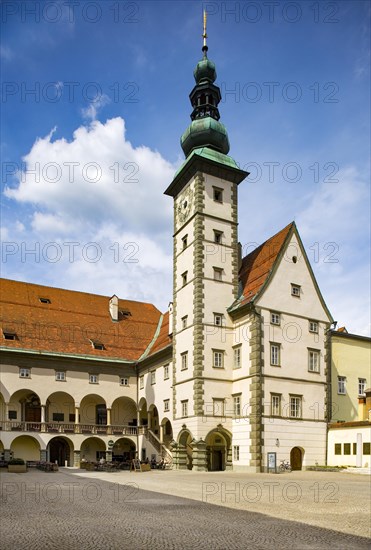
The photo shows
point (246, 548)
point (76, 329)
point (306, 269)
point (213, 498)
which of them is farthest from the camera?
point (76, 329)

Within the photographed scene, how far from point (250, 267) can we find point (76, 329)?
1840 cm

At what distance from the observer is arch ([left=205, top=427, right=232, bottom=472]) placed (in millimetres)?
37000

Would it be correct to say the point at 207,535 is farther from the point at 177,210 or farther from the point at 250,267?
the point at 177,210

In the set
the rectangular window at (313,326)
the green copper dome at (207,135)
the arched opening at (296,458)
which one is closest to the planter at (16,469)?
the arched opening at (296,458)

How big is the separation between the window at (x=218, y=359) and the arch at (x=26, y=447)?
1647 cm

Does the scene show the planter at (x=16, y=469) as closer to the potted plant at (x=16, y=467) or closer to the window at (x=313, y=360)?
the potted plant at (x=16, y=467)

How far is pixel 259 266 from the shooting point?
132 feet

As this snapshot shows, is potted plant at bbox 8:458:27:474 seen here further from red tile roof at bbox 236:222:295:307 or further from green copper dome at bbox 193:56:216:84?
green copper dome at bbox 193:56:216:84

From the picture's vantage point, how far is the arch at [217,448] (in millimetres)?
37000

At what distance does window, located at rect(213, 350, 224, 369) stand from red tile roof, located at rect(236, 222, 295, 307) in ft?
11.7

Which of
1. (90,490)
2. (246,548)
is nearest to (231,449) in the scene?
(90,490)

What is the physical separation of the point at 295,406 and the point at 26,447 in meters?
22.0

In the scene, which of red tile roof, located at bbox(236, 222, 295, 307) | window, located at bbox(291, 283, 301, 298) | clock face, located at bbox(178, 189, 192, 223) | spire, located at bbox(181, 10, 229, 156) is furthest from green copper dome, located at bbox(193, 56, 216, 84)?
window, located at bbox(291, 283, 301, 298)

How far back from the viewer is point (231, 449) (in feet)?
121
